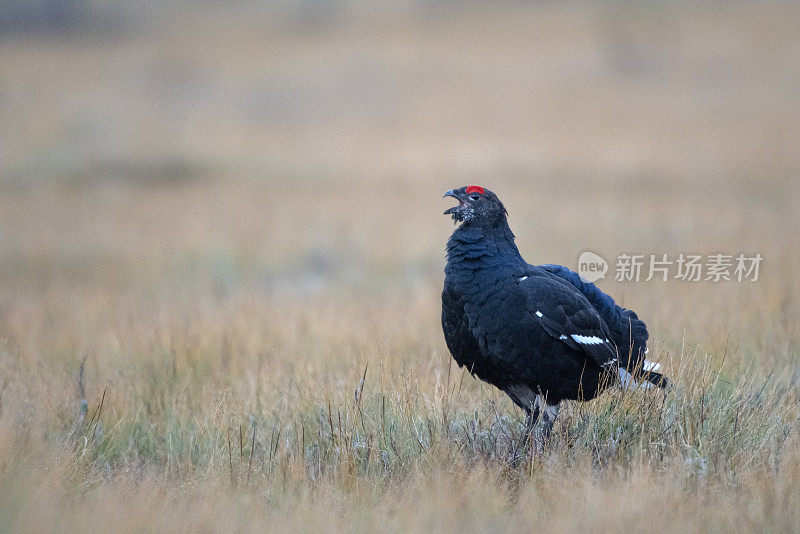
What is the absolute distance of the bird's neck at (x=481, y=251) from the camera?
15.9 ft

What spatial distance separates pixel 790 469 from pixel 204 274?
28.7ft

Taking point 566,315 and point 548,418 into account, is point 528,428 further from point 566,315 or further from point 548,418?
point 566,315

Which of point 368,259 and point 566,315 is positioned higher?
point 566,315

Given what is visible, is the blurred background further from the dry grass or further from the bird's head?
the bird's head

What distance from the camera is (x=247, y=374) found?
6.37 m

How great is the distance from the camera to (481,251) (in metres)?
4.88

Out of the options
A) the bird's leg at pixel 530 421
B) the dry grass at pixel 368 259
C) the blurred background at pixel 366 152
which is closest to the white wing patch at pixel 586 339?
the dry grass at pixel 368 259

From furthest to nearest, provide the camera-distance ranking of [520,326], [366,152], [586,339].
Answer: [366,152] → [586,339] → [520,326]

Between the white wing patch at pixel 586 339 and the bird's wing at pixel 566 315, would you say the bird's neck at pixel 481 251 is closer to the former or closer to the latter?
the bird's wing at pixel 566 315

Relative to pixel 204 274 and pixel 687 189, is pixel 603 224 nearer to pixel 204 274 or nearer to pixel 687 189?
pixel 687 189

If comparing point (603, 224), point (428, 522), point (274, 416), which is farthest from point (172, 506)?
point (603, 224)

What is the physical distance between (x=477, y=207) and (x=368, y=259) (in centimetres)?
715

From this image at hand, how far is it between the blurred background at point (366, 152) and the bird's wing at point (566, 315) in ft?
6.25

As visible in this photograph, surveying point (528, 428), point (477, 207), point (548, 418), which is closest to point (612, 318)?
point (548, 418)
